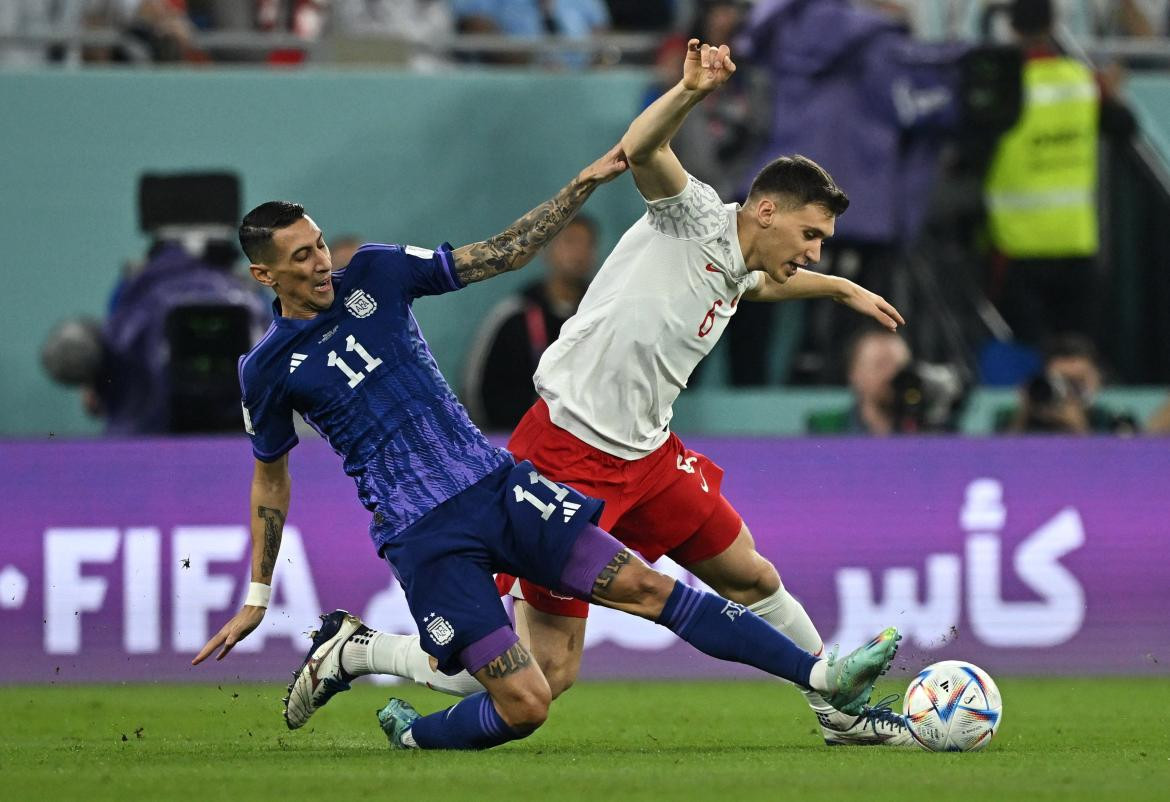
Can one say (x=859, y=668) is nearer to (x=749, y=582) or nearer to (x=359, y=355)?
(x=749, y=582)

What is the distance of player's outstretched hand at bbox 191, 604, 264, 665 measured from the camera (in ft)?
23.0

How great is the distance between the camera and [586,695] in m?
9.88

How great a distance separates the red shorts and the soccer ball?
0.92 metres

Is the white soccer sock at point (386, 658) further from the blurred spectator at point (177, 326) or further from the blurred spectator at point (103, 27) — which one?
the blurred spectator at point (103, 27)

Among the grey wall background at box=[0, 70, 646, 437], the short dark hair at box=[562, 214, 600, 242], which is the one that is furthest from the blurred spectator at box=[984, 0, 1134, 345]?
the short dark hair at box=[562, 214, 600, 242]

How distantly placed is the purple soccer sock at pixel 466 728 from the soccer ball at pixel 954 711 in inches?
54.4

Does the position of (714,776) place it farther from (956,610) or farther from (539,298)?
(539,298)

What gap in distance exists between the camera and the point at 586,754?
286 inches

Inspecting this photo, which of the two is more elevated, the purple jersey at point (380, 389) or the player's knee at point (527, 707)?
the purple jersey at point (380, 389)

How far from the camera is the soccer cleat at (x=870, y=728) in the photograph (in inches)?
286

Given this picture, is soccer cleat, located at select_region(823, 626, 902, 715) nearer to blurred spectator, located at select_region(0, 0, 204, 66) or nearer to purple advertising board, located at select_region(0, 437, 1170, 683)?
purple advertising board, located at select_region(0, 437, 1170, 683)

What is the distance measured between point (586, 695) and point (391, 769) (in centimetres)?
327

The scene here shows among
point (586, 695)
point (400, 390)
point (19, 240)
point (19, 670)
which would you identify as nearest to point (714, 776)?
point (400, 390)

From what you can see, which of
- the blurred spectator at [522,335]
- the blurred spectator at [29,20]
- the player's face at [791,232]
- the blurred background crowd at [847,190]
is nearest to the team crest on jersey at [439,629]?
the player's face at [791,232]
